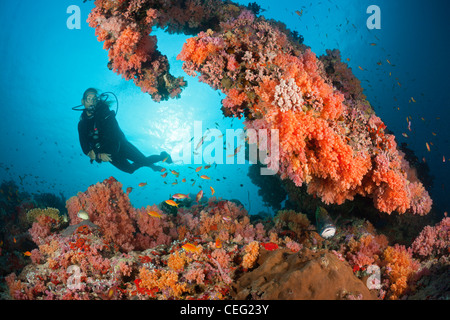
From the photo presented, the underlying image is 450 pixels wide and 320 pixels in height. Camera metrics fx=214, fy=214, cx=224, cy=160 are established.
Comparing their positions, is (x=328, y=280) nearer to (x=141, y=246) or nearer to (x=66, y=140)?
(x=141, y=246)

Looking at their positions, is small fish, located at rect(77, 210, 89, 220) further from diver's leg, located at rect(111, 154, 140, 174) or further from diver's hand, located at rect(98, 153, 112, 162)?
diver's leg, located at rect(111, 154, 140, 174)

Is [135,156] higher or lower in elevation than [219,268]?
higher

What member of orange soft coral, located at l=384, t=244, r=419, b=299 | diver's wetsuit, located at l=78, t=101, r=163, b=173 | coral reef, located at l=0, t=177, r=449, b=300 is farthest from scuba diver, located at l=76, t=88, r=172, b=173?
orange soft coral, located at l=384, t=244, r=419, b=299

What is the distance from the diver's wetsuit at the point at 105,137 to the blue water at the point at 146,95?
43.4 feet

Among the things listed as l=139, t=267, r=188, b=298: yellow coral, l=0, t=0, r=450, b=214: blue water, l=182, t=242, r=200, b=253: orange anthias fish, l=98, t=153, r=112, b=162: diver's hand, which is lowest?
l=139, t=267, r=188, b=298: yellow coral

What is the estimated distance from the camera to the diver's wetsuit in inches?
457

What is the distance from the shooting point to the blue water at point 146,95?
2717 cm

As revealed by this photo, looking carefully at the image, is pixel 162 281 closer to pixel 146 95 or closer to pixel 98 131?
pixel 98 131

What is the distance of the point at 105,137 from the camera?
499 inches

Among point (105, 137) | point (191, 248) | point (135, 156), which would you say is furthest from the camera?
point (135, 156)

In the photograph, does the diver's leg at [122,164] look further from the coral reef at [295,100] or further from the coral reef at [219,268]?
the coral reef at [219,268]

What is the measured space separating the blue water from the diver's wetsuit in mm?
13220

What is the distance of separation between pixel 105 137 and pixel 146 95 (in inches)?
1008

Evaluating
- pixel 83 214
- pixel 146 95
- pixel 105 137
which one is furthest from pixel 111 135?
pixel 146 95
